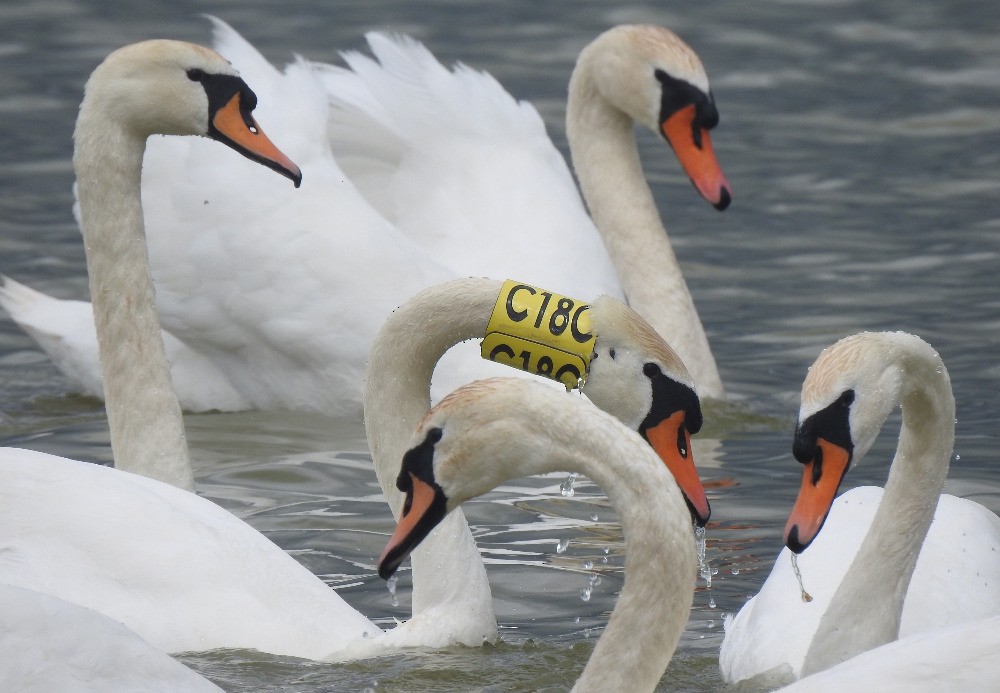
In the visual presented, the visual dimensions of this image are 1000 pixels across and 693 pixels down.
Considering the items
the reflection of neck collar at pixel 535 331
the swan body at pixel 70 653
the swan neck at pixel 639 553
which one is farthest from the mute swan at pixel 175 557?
the swan neck at pixel 639 553

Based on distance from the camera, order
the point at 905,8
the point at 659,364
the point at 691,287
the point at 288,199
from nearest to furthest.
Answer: the point at 659,364 < the point at 288,199 < the point at 691,287 < the point at 905,8

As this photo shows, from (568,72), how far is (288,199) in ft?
19.6

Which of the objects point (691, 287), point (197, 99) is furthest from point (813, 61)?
point (197, 99)

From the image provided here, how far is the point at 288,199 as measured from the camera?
786cm

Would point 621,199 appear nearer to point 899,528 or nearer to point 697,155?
point 697,155

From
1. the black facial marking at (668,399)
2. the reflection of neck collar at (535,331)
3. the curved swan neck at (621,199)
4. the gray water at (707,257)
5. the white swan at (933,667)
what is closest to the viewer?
the white swan at (933,667)

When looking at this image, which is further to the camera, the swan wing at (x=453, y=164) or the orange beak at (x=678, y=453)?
the swan wing at (x=453, y=164)

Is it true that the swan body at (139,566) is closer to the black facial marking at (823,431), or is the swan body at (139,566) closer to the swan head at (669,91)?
the black facial marking at (823,431)

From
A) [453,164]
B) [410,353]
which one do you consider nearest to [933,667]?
[410,353]

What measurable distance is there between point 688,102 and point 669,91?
0.32 ft

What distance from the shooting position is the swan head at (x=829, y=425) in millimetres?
4730

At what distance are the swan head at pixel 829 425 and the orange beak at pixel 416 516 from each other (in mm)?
888

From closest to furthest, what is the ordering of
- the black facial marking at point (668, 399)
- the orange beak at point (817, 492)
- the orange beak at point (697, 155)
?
the orange beak at point (817, 492)
the black facial marking at point (668, 399)
the orange beak at point (697, 155)

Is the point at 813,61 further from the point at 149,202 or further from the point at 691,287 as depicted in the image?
the point at 149,202
